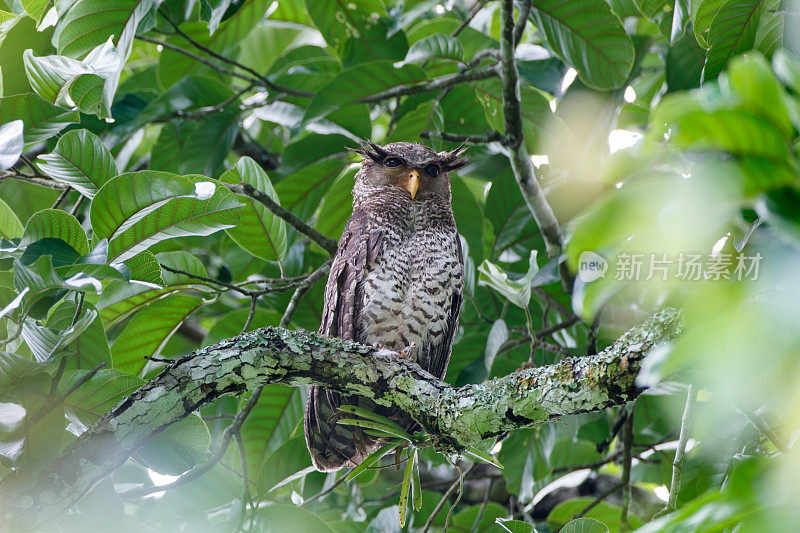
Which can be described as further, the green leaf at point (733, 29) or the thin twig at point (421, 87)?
the thin twig at point (421, 87)

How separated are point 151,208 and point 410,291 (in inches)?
50.5

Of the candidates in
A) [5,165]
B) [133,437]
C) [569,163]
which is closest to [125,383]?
[133,437]

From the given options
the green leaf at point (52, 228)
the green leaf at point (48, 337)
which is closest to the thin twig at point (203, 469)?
the green leaf at point (48, 337)

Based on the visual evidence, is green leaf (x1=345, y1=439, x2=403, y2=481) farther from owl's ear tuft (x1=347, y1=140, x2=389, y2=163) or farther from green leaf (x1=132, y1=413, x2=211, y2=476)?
owl's ear tuft (x1=347, y1=140, x2=389, y2=163)

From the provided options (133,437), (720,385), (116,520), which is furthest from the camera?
(116,520)

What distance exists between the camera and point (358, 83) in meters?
2.91

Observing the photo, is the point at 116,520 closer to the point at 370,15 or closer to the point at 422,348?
the point at 422,348

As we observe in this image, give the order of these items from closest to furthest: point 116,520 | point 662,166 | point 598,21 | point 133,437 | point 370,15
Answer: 1. point 662,166
2. point 133,437
3. point 116,520
4. point 598,21
5. point 370,15

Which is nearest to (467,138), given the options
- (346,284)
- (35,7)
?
(346,284)

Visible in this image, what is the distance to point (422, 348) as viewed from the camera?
290 cm

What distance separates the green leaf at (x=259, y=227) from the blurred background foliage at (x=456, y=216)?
1 centimetres

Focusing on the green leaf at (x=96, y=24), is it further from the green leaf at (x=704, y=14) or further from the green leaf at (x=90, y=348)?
the green leaf at (x=704, y=14)

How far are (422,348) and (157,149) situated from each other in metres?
1.82

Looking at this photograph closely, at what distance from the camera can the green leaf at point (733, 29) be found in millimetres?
2041
